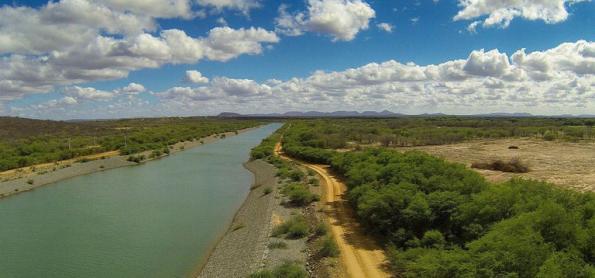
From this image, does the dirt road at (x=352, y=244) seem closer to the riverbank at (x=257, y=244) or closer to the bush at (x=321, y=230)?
the bush at (x=321, y=230)

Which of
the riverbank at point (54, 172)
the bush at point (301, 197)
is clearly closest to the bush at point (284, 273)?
the bush at point (301, 197)

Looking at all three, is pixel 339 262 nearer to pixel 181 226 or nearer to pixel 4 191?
pixel 181 226

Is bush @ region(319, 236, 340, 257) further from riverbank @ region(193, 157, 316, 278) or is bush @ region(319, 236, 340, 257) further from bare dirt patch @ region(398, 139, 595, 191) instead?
bare dirt patch @ region(398, 139, 595, 191)

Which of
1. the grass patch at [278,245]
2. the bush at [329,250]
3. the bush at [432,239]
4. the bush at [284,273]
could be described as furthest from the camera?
the grass patch at [278,245]

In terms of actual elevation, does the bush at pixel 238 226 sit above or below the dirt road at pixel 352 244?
below

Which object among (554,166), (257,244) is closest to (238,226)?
(257,244)

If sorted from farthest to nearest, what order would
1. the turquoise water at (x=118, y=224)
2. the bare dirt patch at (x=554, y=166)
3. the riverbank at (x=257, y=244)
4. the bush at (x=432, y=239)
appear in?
1. the bare dirt patch at (x=554, y=166)
2. the turquoise water at (x=118, y=224)
3. the riverbank at (x=257, y=244)
4. the bush at (x=432, y=239)

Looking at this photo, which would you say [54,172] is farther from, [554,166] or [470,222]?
[554,166]
